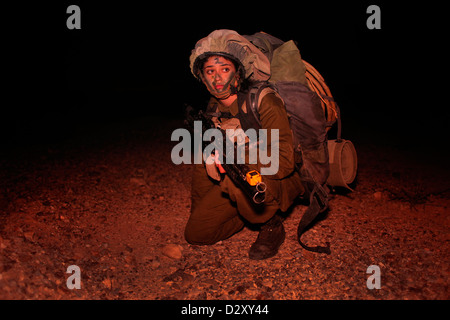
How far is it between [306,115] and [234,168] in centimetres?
90

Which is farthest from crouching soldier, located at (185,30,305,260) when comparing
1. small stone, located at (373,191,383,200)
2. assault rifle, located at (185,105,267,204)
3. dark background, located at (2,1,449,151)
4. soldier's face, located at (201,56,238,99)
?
small stone, located at (373,191,383,200)

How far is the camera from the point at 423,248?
322cm

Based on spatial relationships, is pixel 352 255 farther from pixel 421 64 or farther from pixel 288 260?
pixel 421 64

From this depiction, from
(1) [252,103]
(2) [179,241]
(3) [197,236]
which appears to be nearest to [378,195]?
(1) [252,103]

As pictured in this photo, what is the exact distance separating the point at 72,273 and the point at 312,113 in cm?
260

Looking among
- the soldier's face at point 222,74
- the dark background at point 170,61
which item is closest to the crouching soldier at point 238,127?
the soldier's face at point 222,74

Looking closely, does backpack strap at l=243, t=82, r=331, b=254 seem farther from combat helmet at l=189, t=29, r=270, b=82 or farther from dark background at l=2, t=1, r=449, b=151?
dark background at l=2, t=1, r=449, b=151

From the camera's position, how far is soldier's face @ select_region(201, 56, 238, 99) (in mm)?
3242

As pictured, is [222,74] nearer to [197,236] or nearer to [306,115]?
[306,115]

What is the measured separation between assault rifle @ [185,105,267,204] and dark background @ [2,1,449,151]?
2.15 ft

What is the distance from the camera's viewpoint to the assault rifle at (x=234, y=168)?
9.22 feet

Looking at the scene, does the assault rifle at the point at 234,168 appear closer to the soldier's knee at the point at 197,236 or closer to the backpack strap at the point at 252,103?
the backpack strap at the point at 252,103

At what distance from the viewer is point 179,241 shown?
360cm

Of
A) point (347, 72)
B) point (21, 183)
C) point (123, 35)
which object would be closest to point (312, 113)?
point (21, 183)
